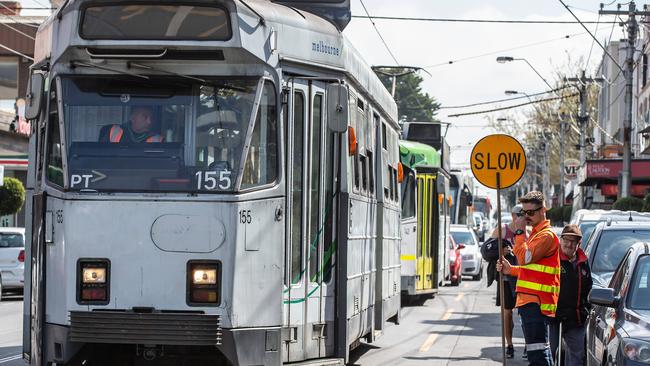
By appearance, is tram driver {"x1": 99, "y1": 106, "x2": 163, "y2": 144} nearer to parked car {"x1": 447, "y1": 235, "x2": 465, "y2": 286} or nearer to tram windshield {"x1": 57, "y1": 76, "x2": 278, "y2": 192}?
tram windshield {"x1": 57, "y1": 76, "x2": 278, "y2": 192}

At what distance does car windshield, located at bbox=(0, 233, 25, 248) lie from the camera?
1072 inches

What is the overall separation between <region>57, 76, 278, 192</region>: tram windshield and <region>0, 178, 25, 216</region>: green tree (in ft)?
104

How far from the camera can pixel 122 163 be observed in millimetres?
9867

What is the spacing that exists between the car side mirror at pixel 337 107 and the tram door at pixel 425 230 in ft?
46.6

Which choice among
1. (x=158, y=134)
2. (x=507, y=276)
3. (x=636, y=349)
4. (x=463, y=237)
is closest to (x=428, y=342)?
(x=507, y=276)

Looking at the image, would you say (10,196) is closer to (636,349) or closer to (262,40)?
(262,40)

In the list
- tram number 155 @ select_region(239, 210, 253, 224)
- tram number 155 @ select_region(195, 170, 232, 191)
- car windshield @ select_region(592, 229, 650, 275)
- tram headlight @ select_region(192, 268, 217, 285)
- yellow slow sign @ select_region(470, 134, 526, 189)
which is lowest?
tram headlight @ select_region(192, 268, 217, 285)

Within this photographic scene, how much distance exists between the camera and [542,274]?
38.3 feet

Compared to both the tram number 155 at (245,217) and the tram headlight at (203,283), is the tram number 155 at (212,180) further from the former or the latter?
the tram headlight at (203,283)

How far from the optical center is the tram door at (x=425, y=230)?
83.4 feet

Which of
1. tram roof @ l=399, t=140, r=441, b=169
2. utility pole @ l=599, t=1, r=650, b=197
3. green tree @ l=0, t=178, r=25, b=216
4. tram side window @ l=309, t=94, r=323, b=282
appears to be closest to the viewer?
tram side window @ l=309, t=94, r=323, b=282

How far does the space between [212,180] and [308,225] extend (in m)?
1.34

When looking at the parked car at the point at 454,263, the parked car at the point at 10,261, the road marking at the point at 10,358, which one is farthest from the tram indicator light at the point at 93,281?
the parked car at the point at 454,263

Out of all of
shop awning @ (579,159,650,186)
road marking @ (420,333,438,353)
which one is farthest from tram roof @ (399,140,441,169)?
shop awning @ (579,159,650,186)
